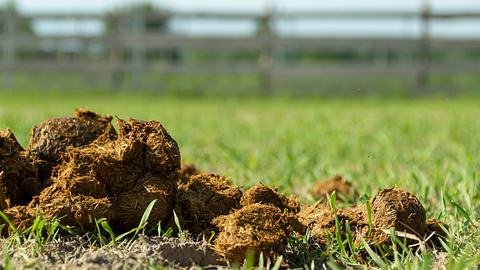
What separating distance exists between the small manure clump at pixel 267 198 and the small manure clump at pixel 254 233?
223 mm

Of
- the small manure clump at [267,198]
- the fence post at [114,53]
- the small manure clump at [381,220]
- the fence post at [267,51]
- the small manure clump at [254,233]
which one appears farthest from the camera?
the fence post at [114,53]

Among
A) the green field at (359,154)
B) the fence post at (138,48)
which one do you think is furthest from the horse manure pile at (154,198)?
the fence post at (138,48)

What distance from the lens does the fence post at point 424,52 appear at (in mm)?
14578

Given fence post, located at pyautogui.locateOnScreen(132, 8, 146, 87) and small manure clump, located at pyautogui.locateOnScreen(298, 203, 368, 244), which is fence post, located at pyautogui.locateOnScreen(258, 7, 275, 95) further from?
small manure clump, located at pyautogui.locateOnScreen(298, 203, 368, 244)

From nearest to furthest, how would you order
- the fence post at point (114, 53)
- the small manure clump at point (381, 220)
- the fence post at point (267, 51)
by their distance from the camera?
the small manure clump at point (381, 220) < the fence post at point (267, 51) < the fence post at point (114, 53)

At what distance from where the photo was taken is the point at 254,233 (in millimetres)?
2043

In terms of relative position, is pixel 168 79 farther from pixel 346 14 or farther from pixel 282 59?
pixel 346 14

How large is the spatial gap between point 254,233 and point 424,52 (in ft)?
43.8

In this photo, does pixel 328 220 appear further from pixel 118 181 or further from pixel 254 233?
pixel 118 181

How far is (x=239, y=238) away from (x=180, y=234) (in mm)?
224

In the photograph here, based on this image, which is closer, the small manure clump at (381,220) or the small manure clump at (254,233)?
the small manure clump at (254,233)

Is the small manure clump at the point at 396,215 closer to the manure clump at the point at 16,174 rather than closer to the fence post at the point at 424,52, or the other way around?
the manure clump at the point at 16,174

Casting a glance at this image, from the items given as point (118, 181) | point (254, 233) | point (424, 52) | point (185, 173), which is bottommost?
point (424, 52)

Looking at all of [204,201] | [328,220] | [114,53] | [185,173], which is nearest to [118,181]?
[204,201]
